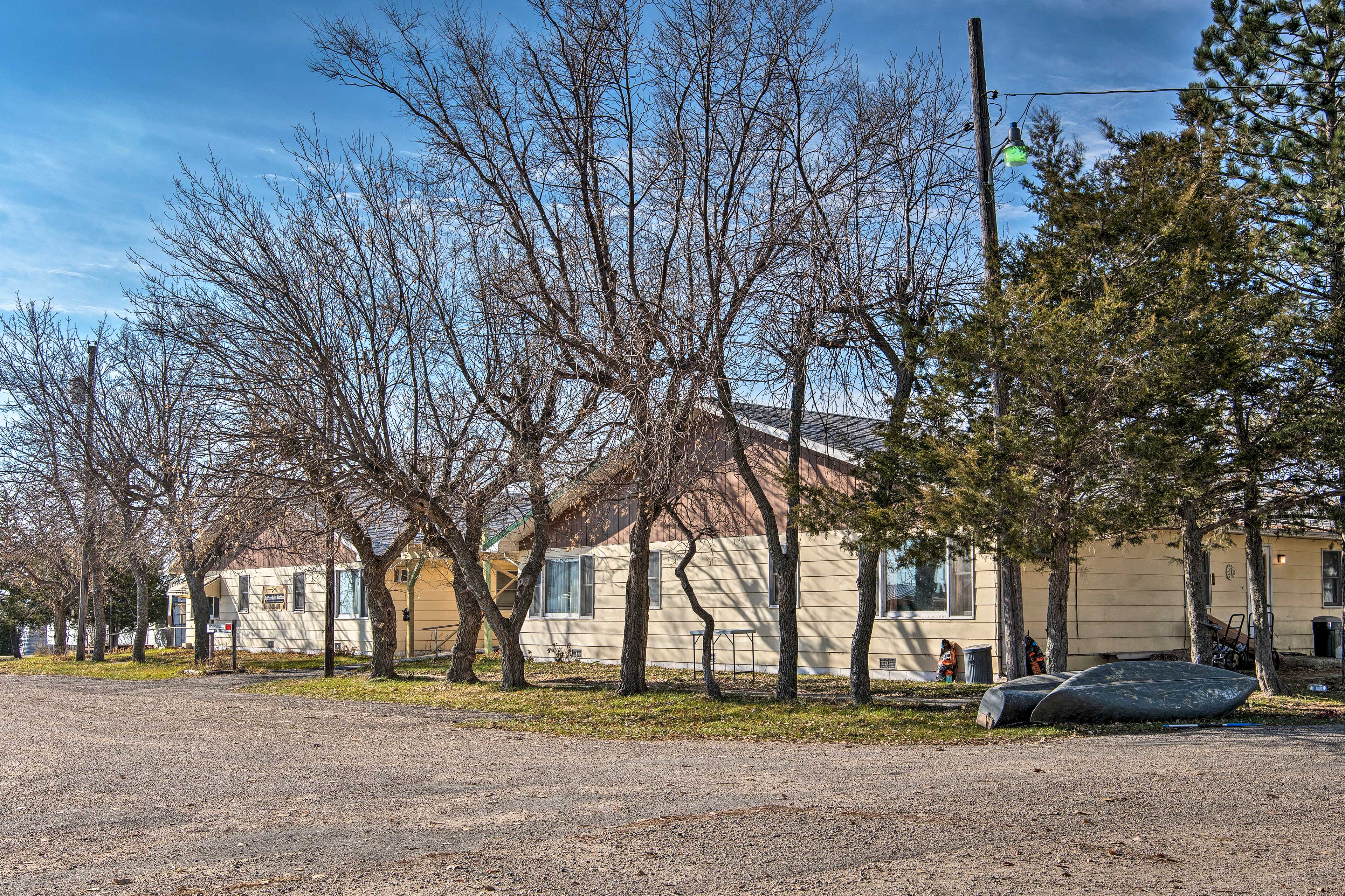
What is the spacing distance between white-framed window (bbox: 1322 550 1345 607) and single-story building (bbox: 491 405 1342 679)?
0.03m

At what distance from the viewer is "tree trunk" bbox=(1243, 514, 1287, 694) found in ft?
44.1

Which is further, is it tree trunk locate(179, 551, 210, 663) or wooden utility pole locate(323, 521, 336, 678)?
→ tree trunk locate(179, 551, 210, 663)

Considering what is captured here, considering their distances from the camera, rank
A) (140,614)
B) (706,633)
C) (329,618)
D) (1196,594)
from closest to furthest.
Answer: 1. (706,633)
2. (1196,594)
3. (329,618)
4. (140,614)

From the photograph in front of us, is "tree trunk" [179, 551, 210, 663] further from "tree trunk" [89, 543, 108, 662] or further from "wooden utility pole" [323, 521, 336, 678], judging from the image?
"wooden utility pole" [323, 521, 336, 678]

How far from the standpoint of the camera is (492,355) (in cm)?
1423

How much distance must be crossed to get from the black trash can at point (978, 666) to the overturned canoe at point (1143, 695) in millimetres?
3367

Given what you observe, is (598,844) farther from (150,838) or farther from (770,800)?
(150,838)

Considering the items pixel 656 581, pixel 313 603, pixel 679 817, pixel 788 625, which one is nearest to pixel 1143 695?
pixel 788 625

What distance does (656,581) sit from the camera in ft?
64.5

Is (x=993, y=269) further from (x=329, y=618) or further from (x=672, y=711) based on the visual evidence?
(x=329, y=618)

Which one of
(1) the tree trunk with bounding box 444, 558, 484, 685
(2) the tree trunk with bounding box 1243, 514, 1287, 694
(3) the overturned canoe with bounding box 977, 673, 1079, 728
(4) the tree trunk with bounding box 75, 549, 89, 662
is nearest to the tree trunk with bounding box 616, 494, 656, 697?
(1) the tree trunk with bounding box 444, 558, 484, 685

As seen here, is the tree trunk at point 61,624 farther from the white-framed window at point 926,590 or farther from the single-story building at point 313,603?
the white-framed window at point 926,590

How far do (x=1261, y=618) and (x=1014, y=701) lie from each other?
540 centimetres

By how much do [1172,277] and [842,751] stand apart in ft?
18.8
